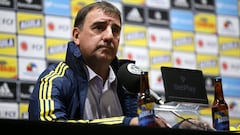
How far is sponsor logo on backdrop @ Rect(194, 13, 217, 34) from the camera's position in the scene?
459 centimetres

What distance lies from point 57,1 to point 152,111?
101 inches

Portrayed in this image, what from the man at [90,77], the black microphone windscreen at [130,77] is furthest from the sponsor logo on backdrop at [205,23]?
the black microphone windscreen at [130,77]

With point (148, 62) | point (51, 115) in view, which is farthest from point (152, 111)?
point (148, 62)

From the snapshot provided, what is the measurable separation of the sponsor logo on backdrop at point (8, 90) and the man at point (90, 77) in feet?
5.21

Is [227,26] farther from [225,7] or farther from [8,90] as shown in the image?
[8,90]

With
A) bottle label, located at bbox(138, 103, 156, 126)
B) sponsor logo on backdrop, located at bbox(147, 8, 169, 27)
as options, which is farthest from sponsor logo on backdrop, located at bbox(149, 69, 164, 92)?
bottle label, located at bbox(138, 103, 156, 126)

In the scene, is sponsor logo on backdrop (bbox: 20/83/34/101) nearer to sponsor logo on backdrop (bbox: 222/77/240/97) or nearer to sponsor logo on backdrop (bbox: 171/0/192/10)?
sponsor logo on backdrop (bbox: 171/0/192/10)

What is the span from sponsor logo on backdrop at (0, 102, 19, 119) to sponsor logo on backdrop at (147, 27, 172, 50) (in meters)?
1.20

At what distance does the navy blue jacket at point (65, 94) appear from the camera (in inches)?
75.9

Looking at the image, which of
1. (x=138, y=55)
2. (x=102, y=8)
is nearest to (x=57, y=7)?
(x=138, y=55)

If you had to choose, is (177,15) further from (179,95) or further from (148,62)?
(179,95)

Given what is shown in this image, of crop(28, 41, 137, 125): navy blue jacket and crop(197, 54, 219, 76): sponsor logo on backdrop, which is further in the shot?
crop(197, 54, 219, 76): sponsor logo on backdrop

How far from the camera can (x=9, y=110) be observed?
12.4ft

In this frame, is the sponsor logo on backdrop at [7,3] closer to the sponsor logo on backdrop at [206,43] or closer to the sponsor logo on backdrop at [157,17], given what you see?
the sponsor logo on backdrop at [157,17]
